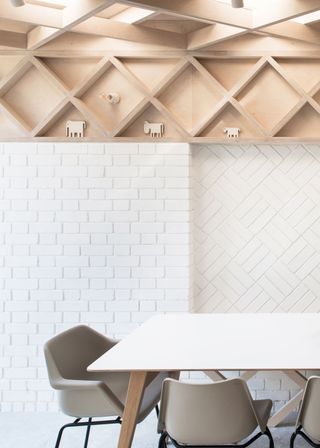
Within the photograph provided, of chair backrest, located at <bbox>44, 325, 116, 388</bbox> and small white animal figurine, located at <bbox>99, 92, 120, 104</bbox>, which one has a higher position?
small white animal figurine, located at <bbox>99, 92, 120, 104</bbox>

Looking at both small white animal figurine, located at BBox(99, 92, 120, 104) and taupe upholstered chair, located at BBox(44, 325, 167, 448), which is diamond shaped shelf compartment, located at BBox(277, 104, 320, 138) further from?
taupe upholstered chair, located at BBox(44, 325, 167, 448)

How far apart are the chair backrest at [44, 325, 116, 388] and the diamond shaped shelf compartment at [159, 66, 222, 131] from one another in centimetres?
199

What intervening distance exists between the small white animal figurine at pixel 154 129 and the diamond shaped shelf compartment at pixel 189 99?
161 millimetres

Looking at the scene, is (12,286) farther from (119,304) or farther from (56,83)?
(56,83)

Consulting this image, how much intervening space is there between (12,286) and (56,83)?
5.59ft

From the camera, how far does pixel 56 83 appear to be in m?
5.15

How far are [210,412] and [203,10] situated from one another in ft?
8.20

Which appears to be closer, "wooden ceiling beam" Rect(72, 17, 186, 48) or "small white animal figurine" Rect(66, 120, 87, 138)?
"wooden ceiling beam" Rect(72, 17, 186, 48)

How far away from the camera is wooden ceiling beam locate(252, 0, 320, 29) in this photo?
387cm

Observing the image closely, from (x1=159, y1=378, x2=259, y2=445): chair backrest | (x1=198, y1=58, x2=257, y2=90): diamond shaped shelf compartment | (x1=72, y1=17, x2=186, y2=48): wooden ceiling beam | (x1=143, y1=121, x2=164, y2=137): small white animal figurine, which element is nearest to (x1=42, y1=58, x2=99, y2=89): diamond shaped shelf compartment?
(x1=72, y1=17, x2=186, y2=48): wooden ceiling beam

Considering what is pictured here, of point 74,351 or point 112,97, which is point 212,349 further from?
point 112,97

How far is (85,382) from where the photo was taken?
11.2 feet

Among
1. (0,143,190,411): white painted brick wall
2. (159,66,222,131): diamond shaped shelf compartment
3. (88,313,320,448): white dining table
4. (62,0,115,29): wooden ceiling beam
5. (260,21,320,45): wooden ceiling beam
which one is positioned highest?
(260,21,320,45): wooden ceiling beam

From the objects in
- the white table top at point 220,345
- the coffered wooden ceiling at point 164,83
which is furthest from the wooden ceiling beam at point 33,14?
the white table top at point 220,345
